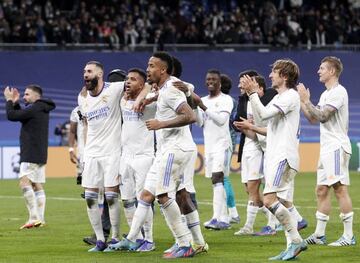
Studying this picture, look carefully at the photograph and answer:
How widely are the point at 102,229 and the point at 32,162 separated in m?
3.94

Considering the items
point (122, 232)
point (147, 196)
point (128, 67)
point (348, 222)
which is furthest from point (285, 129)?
point (128, 67)

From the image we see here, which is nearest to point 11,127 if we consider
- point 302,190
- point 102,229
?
point 302,190

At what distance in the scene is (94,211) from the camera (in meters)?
14.3

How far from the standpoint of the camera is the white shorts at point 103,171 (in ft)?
46.8

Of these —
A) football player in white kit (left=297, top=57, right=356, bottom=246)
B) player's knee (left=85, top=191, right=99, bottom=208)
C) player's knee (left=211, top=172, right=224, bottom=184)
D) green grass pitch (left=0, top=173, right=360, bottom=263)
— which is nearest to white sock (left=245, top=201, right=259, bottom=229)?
green grass pitch (left=0, top=173, right=360, bottom=263)

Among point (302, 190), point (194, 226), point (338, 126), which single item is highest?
point (338, 126)

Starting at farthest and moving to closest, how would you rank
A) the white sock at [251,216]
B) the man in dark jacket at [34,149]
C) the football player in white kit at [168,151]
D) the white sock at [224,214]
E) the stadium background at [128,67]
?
the stadium background at [128,67] → the man in dark jacket at [34,149] → the white sock at [224,214] → the white sock at [251,216] → the football player in white kit at [168,151]

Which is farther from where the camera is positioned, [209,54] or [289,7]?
[289,7]

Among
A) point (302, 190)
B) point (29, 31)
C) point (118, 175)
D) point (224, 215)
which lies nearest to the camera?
point (118, 175)

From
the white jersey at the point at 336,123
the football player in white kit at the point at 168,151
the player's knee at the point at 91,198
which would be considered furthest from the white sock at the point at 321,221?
the player's knee at the point at 91,198

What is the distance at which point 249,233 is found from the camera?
1652cm

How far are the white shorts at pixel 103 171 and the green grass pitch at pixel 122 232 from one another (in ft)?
3.00

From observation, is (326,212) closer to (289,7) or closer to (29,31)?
(29,31)

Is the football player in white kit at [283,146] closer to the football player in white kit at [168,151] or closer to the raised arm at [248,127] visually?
the raised arm at [248,127]
